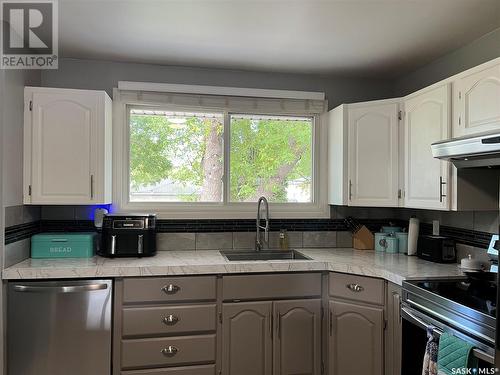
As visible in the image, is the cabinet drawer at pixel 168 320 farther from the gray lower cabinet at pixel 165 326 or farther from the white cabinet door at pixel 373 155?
the white cabinet door at pixel 373 155

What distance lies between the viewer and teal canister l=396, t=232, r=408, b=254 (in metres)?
2.82

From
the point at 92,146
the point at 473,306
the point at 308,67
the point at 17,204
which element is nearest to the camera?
the point at 473,306

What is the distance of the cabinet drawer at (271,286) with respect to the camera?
2.38m

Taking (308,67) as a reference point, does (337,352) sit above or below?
below

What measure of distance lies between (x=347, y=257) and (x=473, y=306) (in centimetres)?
104

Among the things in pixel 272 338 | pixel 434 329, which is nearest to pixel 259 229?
pixel 272 338

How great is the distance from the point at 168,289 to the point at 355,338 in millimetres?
1183

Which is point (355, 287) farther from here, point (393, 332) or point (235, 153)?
point (235, 153)

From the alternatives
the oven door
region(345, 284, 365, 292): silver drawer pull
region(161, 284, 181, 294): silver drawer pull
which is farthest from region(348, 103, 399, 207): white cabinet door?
region(161, 284, 181, 294): silver drawer pull

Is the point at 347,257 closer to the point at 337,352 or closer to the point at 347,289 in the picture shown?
the point at 347,289

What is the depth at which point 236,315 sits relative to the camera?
2.38m

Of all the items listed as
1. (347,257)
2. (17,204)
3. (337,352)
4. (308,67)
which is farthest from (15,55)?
(337,352)

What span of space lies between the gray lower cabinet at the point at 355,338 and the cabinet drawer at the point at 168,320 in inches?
30.5

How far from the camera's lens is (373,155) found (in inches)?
107
